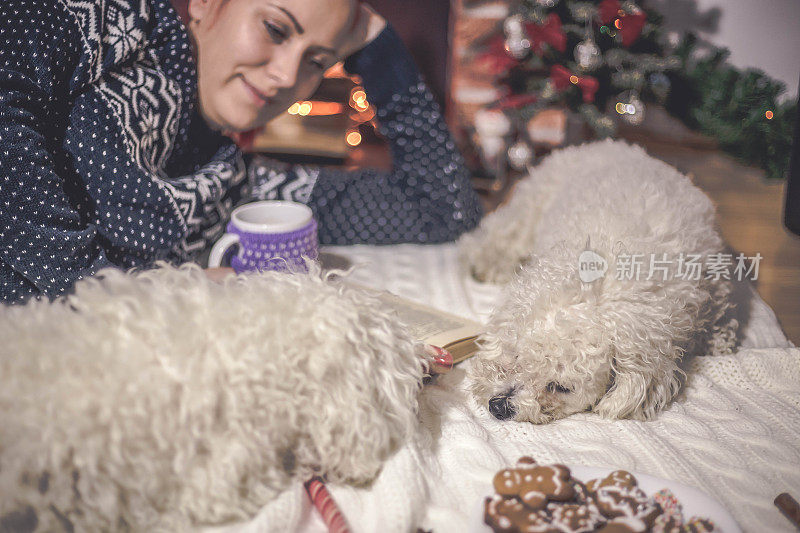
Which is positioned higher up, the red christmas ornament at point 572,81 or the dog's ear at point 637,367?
the red christmas ornament at point 572,81

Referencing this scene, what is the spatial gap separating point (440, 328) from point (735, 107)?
1.38 m

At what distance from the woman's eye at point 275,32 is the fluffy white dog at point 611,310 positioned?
0.62 m

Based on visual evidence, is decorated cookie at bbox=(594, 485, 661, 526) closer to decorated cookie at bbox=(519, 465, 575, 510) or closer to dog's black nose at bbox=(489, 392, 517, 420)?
decorated cookie at bbox=(519, 465, 575, 510)

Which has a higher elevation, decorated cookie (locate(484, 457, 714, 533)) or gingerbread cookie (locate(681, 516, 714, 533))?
gingerbread cookie (locate(681, 516, 714, 533))

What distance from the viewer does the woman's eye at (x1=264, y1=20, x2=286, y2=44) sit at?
1.02m

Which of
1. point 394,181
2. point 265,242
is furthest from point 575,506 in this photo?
point 394,181

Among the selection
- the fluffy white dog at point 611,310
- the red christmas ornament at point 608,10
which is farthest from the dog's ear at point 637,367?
the red christmas ornament at point 608,10

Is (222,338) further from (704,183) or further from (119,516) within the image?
(704,183)

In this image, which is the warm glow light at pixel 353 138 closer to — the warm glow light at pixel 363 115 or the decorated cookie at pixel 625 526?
the warm glow light at pixel 363 115

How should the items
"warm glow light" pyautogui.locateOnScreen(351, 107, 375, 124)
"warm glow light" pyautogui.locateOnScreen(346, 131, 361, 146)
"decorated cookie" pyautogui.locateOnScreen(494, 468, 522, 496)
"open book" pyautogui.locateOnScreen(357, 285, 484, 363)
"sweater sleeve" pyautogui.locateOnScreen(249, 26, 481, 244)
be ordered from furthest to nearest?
"warm glow light" pyautogui.locateOnScreen(346, 131, 361, 146), "warm glow light" pyautogui.locateOnScreen(351, 107, 375, 124), "sweater sleeve" pyautogui.locateOnScreen(249, 26, 481, 244), "open book" pyautogui.locateOnScreen(357, 285, 484, 363), "decorated cookie" pyautogui.locateOnScreen(494, 468, 522, 496)

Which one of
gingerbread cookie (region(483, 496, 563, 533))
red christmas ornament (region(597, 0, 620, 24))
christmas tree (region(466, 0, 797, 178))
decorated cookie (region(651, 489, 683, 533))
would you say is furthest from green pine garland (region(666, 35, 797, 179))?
gingerbread cookie (region(483, 496, 563, 533))

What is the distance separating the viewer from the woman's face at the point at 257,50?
3.34ft

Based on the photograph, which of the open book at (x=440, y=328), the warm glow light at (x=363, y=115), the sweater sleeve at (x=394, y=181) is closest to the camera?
the open book at (x=440, y=328)

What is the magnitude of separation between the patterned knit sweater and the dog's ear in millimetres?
727
